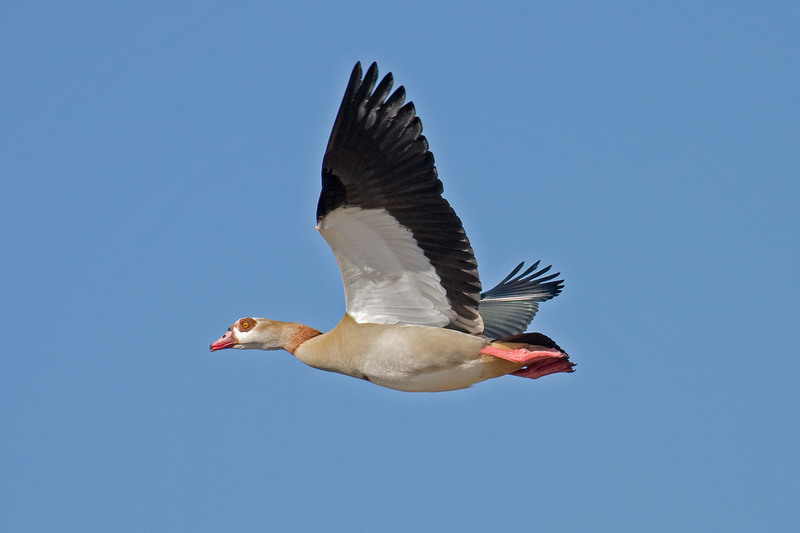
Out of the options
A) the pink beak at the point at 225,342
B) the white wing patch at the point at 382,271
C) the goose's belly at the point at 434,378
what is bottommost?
the goose's belly at the point at 434,378

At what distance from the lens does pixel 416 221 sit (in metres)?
9.10

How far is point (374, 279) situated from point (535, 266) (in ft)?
12.4

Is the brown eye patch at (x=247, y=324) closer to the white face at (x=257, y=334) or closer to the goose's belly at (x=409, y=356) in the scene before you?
the white face at (x=257, y=334)

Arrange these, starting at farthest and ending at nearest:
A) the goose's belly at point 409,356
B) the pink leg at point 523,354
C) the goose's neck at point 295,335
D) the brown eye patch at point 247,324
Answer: the brown eye patch at point 247,324, the goose's neck at point 295,335, the goose's belly at point 409,356, the pink leg at point 523,354

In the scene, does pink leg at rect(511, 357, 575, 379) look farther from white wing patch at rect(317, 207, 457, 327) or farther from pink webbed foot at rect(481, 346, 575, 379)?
white wing patch at rect(317, 207, 457, 327)

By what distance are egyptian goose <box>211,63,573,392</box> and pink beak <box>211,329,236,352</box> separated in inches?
31.6

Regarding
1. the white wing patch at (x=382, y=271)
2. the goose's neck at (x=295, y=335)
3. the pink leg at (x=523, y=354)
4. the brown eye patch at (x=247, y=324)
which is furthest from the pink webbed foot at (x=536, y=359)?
the brown eye patch at (x=247, y=324)

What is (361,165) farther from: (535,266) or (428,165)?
(535,266)

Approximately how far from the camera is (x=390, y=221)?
9.14m

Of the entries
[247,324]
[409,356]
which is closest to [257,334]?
[247,324]

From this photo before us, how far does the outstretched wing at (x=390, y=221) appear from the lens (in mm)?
8789

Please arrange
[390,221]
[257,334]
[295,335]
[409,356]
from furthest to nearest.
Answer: [257,334], [295,335], [409,356], [390,221]

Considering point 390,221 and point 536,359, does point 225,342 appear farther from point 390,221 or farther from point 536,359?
point 536,359

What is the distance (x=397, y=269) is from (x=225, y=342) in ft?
7.29
